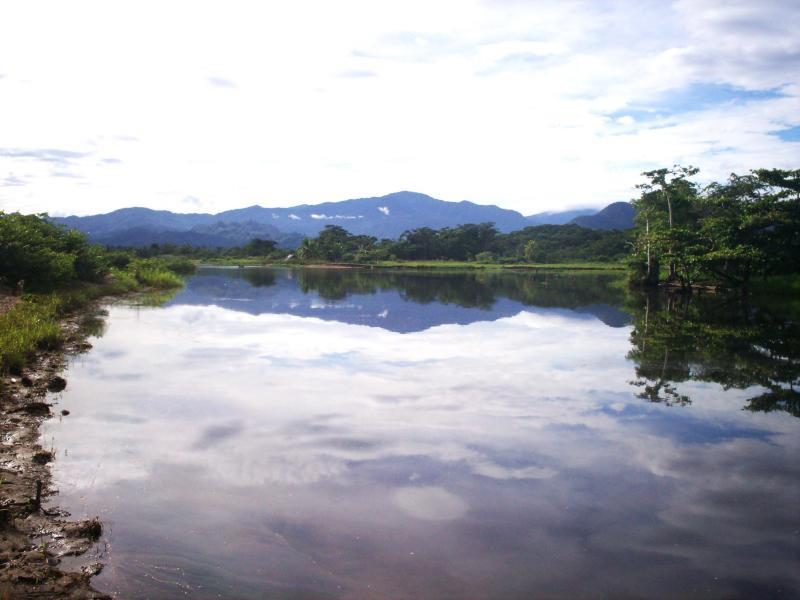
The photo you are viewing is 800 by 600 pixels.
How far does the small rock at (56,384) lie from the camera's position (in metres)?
9.98

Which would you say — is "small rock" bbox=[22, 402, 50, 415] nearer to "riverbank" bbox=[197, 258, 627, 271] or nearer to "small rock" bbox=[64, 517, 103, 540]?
"small rock" bbox=[64, 517, 103, 540]

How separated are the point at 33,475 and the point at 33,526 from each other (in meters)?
1.33

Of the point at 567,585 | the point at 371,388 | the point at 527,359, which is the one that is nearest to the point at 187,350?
the point at 371,388

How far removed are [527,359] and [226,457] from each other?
26.8ft

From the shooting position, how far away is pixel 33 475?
6219 millimetres

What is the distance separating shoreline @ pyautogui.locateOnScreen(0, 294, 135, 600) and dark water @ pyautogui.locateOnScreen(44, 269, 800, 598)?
6.7 inches

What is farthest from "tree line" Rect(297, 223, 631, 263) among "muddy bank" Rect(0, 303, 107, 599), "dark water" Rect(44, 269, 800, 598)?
"muddy bank" Rect(0, 303, 107, 599)

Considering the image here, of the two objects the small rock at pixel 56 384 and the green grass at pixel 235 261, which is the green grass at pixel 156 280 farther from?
the green grass at pixel 235 261

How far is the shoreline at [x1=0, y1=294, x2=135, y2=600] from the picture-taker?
167 inches

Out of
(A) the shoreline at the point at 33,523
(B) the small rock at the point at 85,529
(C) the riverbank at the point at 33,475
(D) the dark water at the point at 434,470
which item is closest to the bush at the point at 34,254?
(C) the riverbank at the point at 33,475

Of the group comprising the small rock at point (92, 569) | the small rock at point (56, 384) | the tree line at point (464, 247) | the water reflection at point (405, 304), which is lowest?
the small rock at point (92, 569)

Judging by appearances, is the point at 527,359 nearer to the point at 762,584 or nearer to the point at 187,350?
the point at 187,350

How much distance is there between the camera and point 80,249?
27.9 m

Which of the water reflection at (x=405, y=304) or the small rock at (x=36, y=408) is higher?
the water reflection at (x=405, y=304)
